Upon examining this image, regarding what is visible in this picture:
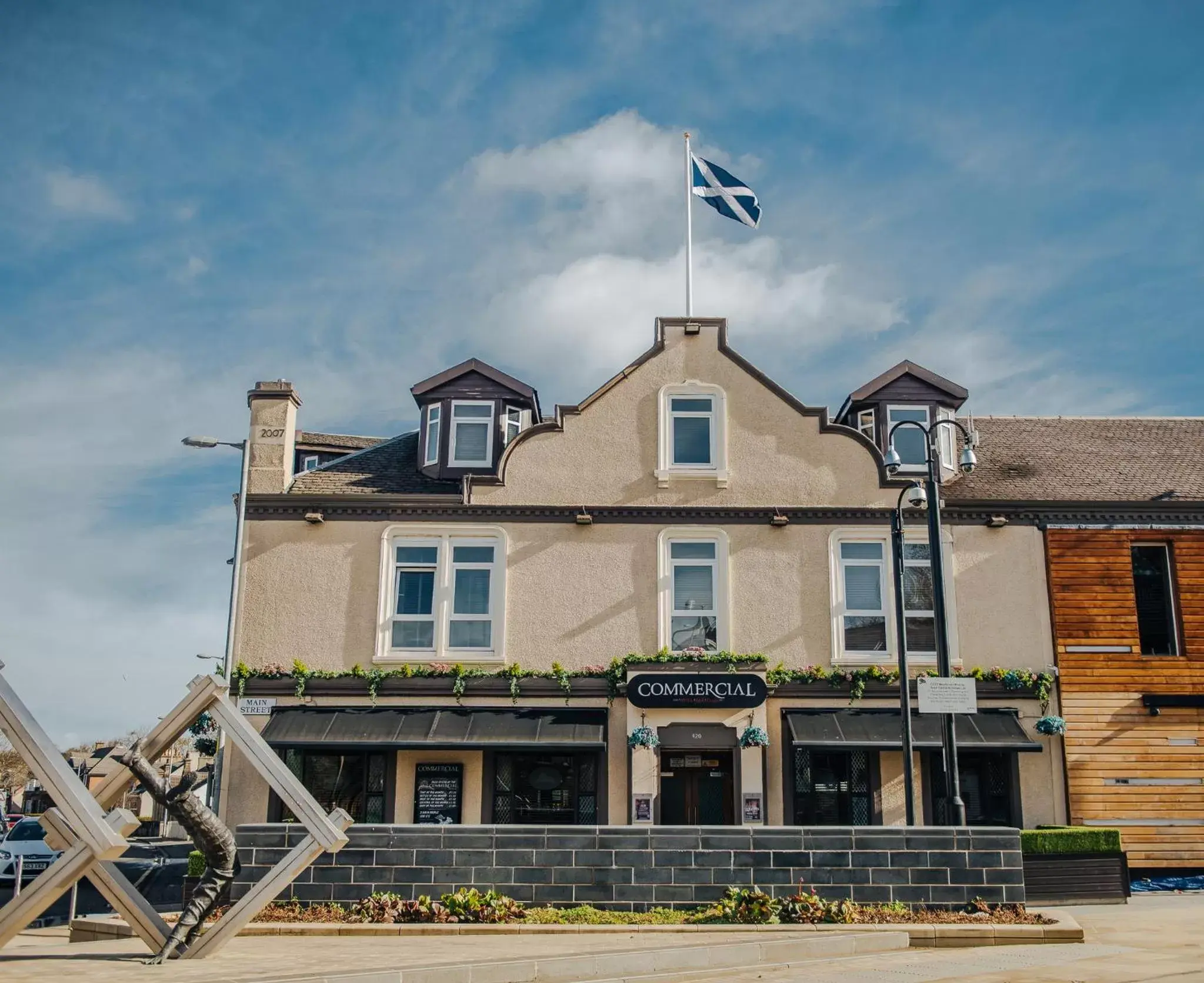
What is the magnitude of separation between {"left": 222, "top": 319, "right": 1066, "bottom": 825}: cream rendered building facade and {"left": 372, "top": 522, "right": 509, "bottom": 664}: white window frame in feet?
0.14

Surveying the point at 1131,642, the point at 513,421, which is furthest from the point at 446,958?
the point at 1131,642

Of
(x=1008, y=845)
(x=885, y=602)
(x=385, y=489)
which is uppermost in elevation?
(x=385, y=489)

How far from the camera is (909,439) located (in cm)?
2559

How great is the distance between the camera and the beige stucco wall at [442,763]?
22.2m

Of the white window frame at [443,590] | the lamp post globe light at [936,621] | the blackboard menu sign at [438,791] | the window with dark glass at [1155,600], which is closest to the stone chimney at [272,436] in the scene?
the white window frame at [443,590]

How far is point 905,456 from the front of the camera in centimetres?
2538

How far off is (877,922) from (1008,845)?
2205mm

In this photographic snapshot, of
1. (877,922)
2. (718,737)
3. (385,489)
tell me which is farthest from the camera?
(385,489)

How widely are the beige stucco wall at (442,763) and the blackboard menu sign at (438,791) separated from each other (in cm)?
7

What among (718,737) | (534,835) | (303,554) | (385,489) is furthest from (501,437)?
(534,835)

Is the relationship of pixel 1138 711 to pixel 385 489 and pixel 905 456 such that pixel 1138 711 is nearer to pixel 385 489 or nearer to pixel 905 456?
pixel 905 456

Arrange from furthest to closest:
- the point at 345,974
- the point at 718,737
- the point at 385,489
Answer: the point at 385,489 < the point at 718,737 < the point at 345,974

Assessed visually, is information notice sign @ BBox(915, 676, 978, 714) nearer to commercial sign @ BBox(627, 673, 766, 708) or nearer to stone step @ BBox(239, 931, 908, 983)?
stone step @ BBox(239, 931, 908, 983)

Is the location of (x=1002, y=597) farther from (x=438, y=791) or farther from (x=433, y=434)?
(x=433, y=434)
